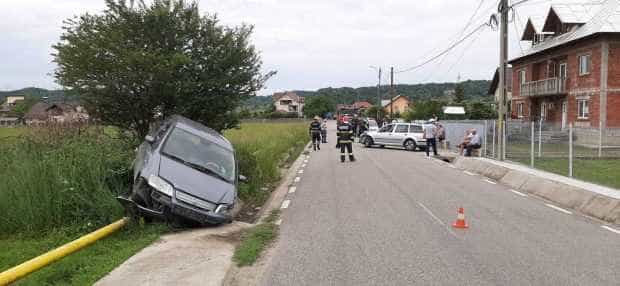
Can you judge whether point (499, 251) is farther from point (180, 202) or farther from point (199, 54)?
point (199, 54)

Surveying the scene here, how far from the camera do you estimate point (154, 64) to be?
1157cm

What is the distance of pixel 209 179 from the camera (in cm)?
879

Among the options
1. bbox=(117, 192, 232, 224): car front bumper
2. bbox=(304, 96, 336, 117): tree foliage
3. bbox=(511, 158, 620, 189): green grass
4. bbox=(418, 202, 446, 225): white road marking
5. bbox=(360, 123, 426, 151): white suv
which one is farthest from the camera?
bbox=(304, 96, 336, 117): tree foliage

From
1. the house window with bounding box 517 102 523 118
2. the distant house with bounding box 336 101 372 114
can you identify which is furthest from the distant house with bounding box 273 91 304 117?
the house window with bounding box 517 102 523 118

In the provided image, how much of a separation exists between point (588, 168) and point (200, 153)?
44.8 feet

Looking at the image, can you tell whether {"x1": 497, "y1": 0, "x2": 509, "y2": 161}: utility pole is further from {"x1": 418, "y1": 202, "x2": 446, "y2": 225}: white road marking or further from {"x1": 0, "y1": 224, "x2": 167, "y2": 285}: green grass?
{"x1": 0, "y1": 224, "x2": 167, "y2": 285}: green grass

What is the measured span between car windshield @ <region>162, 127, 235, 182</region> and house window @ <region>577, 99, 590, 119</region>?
30.9 m

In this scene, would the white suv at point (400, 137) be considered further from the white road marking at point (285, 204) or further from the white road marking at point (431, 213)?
the white road marking at point (431, 213)

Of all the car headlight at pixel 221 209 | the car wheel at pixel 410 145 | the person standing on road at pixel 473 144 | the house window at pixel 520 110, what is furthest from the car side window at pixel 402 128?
the car headlight at pixel 221 209

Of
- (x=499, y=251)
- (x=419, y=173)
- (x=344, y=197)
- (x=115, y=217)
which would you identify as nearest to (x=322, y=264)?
(x=499, y=251)

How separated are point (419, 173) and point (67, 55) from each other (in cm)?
1020

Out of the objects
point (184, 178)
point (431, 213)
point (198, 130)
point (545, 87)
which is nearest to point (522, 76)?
point (545, 87)

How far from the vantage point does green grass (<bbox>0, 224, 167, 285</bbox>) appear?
5832mm

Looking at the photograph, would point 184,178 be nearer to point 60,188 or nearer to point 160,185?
point 160,185
